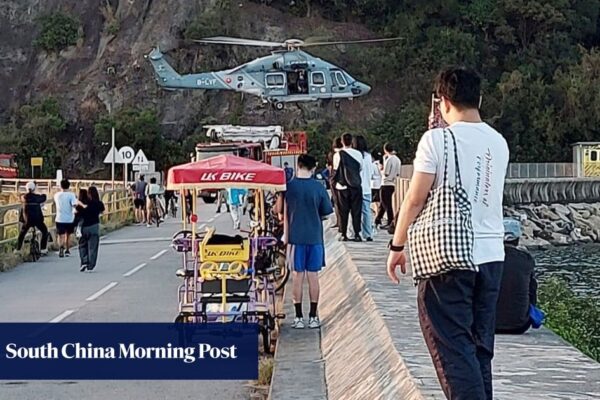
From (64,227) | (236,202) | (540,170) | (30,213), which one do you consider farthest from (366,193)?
(540,170)

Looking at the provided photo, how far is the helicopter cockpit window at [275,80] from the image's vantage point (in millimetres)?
53000

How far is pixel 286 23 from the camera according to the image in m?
84.6

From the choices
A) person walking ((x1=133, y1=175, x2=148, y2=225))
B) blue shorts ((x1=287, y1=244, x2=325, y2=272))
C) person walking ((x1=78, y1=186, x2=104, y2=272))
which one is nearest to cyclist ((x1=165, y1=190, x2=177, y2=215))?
person walking ((x1=133, y1=175, x2=148, y2=225))

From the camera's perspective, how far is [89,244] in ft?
70.2

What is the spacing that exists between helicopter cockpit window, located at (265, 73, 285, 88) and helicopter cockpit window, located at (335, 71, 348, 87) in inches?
144

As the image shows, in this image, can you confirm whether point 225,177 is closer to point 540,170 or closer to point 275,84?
point 275,84

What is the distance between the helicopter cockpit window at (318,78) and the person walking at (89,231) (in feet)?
108

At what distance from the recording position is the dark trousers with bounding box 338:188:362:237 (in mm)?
17797

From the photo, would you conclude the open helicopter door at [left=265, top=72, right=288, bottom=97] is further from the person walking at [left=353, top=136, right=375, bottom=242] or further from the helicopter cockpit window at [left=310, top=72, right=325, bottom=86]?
the person walking at [left=353, top=136, right=375, bottom=242]

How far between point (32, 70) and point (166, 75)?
31719mm

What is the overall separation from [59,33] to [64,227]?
6373 cm

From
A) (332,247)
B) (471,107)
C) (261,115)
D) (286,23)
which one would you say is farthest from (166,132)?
(471,107)

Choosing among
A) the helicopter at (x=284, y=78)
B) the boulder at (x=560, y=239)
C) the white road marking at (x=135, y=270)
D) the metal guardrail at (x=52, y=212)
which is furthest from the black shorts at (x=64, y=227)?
the boulder at (x=560, y=239)

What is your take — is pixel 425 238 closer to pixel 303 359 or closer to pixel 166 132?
pixel 303 359
